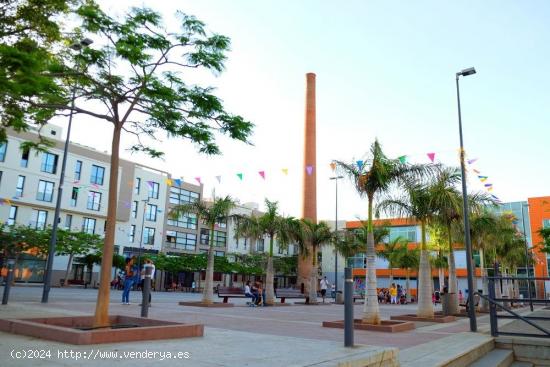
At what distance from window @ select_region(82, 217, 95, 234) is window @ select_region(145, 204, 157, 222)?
27.1 ft

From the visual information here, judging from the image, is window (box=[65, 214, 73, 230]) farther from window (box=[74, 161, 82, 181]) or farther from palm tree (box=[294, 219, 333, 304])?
palm tree (box=[294, 219, 333, 304])

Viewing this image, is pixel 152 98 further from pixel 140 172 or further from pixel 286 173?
pixel 140 172

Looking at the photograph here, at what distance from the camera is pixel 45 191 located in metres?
50.1

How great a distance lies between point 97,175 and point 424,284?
46.6m

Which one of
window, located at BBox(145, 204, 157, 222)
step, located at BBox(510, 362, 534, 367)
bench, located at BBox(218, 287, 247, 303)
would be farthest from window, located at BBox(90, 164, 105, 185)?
step, located at BBox(510, 362, 534, 367)

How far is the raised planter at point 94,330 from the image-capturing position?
6906mm

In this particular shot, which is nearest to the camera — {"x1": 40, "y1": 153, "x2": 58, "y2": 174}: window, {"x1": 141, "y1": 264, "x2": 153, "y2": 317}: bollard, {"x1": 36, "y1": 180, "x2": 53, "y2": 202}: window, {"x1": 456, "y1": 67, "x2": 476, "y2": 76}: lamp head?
{"x1": 141, "y1": 264, "x2": 153, "y2": 317}: bollard

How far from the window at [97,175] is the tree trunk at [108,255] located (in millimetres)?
48922

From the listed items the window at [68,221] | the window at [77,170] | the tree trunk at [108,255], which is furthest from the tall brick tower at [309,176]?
the tree trunk at [108,255]

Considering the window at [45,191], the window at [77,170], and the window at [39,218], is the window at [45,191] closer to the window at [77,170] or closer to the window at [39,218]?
the window at [39,218]

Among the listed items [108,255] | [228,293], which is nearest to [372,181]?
[108,255]

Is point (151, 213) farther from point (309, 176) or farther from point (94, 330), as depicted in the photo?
point (94, 330)

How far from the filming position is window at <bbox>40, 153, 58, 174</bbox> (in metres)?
49.9

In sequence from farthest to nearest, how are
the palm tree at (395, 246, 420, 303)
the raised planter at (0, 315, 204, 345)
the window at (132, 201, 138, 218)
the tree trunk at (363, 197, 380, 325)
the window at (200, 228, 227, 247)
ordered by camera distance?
the window at (200, 228, 227, 247) → the window at (132, 201, 138, 218) → the palm tree at (395, 246, 420, 303) → the tree trunk at (363, 197, 380, 325) → the raised planter at (0, 315, 204, 345)
